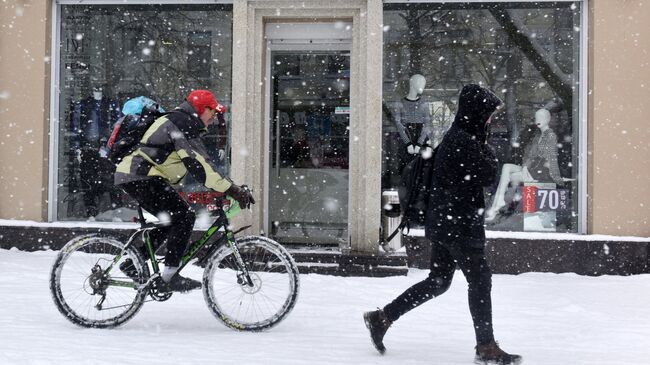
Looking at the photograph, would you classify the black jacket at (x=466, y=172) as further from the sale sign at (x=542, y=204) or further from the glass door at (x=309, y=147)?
the glass door at (x=309, y=147)

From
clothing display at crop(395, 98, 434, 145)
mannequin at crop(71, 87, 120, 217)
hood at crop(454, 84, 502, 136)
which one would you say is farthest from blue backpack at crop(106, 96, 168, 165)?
clothing display at crop(395, 98, 434, 145)

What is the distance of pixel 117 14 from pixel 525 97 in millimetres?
5739

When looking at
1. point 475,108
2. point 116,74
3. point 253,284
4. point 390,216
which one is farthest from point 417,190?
point 116,74

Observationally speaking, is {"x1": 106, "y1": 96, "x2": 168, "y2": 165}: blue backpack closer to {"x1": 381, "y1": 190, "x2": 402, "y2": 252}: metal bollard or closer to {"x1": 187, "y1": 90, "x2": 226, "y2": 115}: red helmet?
{"x1": 187, "y1": 90, "x2": 226, "y2": 115}: red helmet

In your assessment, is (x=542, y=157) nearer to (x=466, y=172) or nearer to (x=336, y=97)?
(x=336, y=97)

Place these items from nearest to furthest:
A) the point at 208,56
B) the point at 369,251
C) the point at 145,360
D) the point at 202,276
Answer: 1. the point at 145,360
2. the point at 202,276
3. the point at 369,251
4. the point at 208,56

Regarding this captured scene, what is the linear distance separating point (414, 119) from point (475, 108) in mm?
4875

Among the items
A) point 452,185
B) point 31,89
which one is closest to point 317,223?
point 31,89

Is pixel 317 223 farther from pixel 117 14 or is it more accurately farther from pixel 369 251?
pixel 117 14

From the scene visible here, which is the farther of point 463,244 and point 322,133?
point 322,133

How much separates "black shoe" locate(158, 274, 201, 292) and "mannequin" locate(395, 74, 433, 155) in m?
4.72

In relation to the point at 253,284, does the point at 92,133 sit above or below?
above

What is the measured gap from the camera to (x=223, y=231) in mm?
5590

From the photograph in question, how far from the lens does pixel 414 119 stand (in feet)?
30.9
